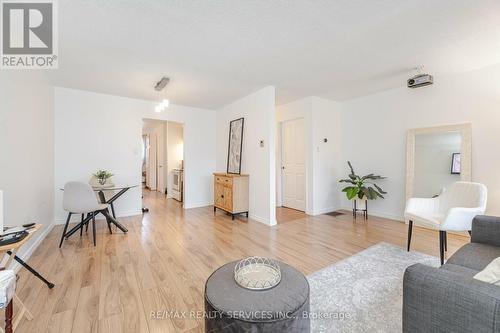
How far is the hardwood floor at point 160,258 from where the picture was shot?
1569 mm

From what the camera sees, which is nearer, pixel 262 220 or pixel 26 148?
pixel 26 148

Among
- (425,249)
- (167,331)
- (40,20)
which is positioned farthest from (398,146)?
(40,20)

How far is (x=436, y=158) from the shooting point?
361cm

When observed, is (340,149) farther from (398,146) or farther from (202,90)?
(202,90)

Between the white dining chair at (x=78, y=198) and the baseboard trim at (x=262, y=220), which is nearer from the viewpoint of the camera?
the white dining chair at (x=78, y=198)

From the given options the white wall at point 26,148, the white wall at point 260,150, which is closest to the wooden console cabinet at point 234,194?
the white wall at point 260,150

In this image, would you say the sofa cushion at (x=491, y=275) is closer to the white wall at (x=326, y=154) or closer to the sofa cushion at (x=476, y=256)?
the sofa cushion at (x=476, y=256)

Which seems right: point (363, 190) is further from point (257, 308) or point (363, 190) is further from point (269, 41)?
point (257, 308)

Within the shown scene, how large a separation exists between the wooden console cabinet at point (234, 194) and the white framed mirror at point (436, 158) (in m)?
2.98

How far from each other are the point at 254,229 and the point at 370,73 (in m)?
3.06

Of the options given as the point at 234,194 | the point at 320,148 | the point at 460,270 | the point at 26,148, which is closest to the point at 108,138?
the point at 26,148

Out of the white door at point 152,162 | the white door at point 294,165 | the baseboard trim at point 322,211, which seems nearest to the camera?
the baseboard trim at point 322,211

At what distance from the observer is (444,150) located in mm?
3523

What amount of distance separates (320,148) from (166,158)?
472 centimetres
